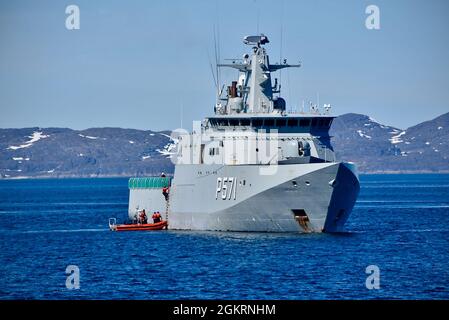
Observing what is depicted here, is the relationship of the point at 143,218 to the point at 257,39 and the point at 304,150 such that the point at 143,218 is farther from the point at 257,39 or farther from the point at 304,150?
the point at 304,150

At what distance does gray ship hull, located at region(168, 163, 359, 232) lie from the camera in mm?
52844

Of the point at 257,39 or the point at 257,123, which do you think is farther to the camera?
the point at 257,39

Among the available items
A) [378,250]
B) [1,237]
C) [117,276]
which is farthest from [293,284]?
[1,237]

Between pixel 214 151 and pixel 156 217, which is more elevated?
pixel 214 151

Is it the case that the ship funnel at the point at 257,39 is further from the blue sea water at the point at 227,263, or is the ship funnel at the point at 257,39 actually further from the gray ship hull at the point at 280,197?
the blue sea water at the point at 227,263

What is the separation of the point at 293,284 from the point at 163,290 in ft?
16.5

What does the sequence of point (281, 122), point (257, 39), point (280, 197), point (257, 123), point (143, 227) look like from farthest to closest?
1. point (143, 227)
2. point (257, 39)
3. point (257, 123)
4. point (281, 122)
5. point (280, 197)

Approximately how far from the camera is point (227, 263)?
155ft

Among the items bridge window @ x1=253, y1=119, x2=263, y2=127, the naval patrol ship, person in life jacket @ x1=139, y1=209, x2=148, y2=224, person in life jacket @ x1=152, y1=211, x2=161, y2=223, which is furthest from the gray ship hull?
person in life jacket @ x1=139, y1=209, x2=148, y2=224

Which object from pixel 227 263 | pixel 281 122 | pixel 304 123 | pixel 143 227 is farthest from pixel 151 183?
pixel 227 263

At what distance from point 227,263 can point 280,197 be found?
23.6ft

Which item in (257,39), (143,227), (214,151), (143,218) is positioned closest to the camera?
(214,151)

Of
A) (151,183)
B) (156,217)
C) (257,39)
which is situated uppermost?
(257,39)

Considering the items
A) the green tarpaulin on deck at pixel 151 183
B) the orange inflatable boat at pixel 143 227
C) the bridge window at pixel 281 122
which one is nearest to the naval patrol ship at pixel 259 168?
the bridge window at pixel 281 122
